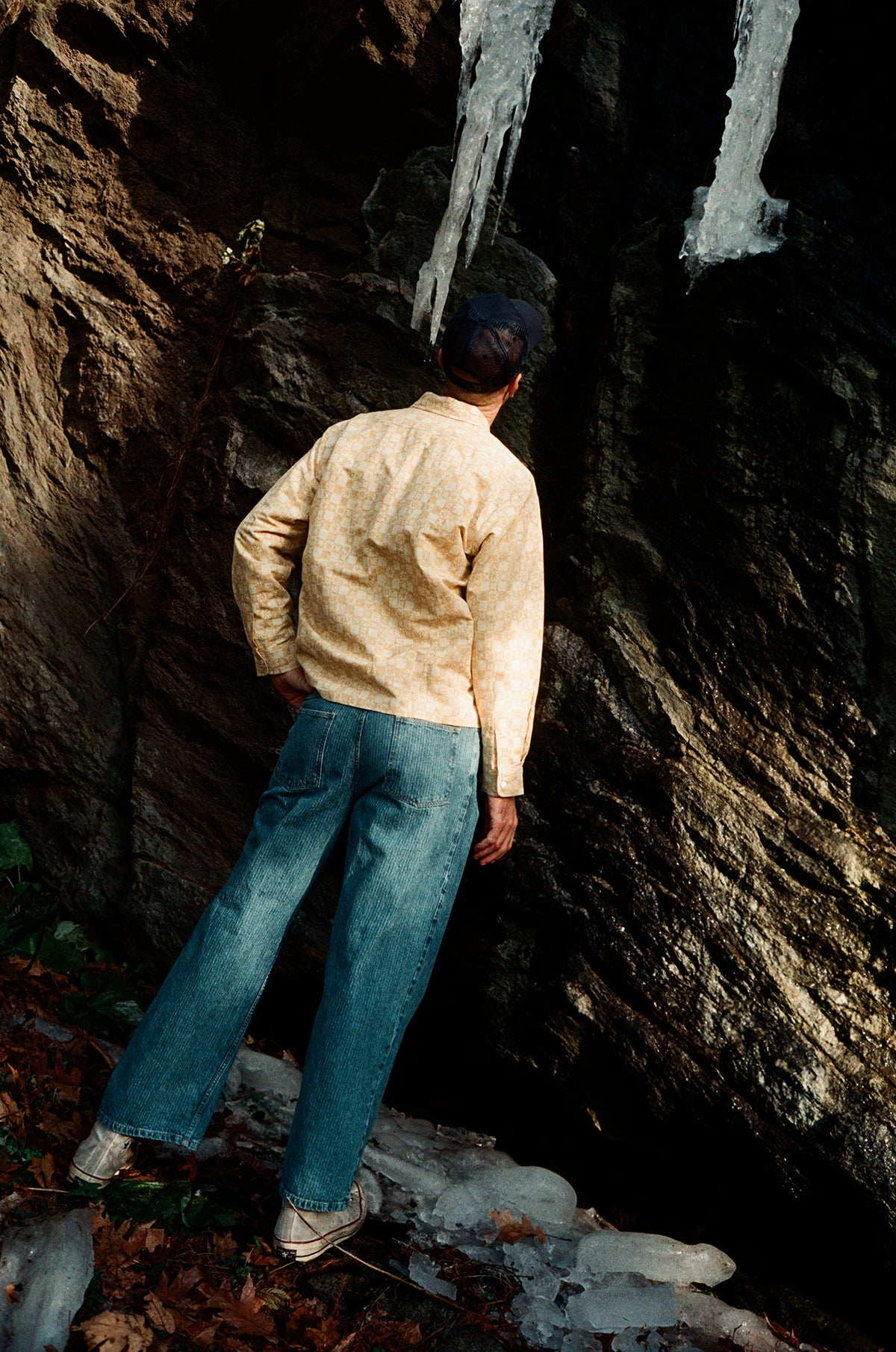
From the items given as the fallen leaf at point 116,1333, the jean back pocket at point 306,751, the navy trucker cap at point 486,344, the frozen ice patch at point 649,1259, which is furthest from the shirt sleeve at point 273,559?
the frozen ice patch at point 649,1259

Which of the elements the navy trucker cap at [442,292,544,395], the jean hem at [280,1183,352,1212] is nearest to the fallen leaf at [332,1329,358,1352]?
the jean hem at [280,1183,352,1212]

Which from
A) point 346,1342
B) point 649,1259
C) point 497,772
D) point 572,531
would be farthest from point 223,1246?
point 572,531

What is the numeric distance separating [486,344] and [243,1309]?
8.22ft

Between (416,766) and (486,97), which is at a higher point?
(486,97)

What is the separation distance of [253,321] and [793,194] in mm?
2064

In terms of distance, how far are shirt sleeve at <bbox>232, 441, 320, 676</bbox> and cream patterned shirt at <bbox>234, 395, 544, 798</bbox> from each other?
7 centimetres

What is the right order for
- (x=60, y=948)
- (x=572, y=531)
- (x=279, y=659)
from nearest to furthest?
(x=279, y=659) < (x=572, y=531) < (x=60, y=948)

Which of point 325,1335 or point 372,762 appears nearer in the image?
point 325,1335

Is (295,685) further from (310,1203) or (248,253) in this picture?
(248,253)

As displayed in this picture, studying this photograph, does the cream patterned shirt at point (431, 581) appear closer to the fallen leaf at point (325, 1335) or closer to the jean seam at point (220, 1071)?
the jean seam at point (220, 1071)

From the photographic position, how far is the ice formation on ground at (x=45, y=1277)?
6.49 feet

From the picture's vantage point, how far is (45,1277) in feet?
6.80

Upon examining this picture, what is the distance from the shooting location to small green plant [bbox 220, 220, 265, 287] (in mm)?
3787

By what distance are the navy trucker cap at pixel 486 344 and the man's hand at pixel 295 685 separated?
3.08 ft
